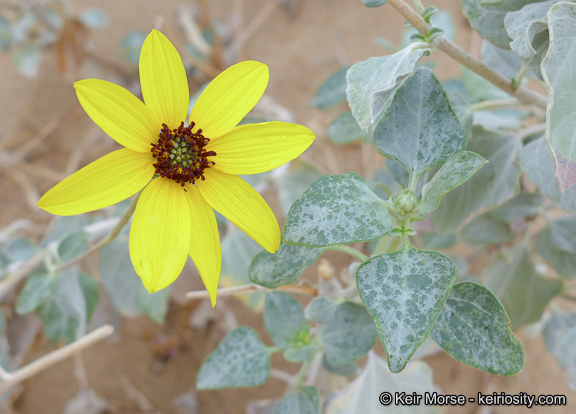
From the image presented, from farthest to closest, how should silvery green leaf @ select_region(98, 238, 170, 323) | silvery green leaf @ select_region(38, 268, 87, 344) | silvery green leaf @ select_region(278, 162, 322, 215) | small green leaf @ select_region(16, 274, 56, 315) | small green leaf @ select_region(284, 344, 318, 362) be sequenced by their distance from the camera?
silvery green leaf @ select_region(278, 162, 322, 215)
silvery green leaf @ select_region(98, 238, 170, 323)
silvery green leaf @ select_region(38, 268, 87, 344)
small green leaf @ select_region(16, 274, 56, 315)
small green leaf @ select_region(284, 344, 318, 362)

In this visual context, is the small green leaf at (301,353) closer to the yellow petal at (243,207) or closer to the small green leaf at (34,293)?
the yellow petal at (243,207)

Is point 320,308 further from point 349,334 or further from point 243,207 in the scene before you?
point 243,207

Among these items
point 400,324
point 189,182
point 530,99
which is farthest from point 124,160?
point 530,99

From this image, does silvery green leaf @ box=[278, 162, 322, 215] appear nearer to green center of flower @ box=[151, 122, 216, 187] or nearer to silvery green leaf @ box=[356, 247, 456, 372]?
green center of flower @ box=[151, 122, 216, 187]

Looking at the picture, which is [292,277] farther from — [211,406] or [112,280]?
[211,406]

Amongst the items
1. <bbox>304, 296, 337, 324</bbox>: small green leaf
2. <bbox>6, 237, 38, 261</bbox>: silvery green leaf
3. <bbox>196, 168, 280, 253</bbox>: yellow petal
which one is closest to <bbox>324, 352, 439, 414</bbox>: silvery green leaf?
<bbox>304, 296, 337, 324</bbox>: small green leaf

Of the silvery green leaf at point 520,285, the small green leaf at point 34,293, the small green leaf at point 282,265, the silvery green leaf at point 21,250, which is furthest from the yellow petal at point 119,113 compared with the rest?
the silvery green leaf at point 520,285

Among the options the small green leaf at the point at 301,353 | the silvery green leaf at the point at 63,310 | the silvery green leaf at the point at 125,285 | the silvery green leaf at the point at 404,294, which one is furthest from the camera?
the silvery green leaf at the point at 125,285

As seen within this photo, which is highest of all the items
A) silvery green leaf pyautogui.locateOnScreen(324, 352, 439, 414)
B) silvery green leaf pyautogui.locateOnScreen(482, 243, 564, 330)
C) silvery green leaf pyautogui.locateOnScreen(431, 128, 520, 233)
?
silvery green leaf pyautogui.locateOnScreen(431, 128, 520, 233)

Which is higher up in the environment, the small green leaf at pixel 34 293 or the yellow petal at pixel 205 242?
the yellow petal at pixel 205 242
